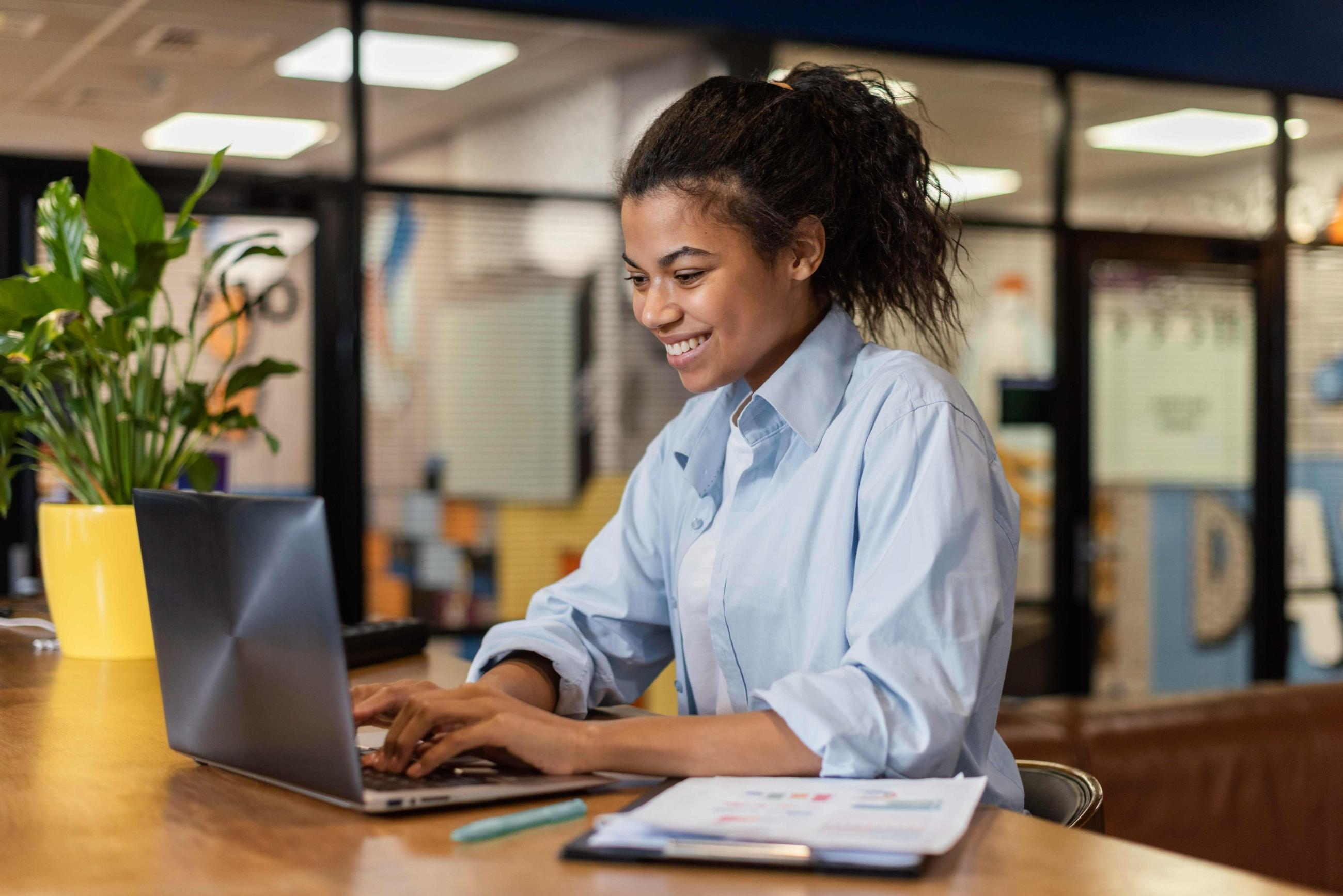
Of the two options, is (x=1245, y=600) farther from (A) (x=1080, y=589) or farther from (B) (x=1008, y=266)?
(B) (x=1008, y=266)

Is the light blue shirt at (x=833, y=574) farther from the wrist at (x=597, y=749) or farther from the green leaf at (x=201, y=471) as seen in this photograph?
the green leaf at (x=201, y=471)

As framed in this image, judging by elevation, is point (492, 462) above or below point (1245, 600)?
above

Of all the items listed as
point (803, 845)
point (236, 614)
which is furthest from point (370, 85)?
point (803, 845)

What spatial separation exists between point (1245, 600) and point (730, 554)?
4298mm

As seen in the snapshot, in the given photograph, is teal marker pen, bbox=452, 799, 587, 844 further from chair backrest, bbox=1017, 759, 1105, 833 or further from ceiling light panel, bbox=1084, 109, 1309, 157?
ceiling light panel, bbox=1084, 109, 1309, 157

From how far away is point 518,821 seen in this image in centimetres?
100

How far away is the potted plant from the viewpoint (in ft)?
6.26

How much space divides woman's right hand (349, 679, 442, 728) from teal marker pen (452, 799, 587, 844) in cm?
25

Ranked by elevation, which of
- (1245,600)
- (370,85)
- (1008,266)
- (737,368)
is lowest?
(1245,600)

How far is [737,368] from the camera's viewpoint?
1.56m

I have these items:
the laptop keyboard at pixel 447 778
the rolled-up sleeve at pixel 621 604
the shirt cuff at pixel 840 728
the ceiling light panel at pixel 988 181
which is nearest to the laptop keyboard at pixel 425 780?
the laptop keyboard at pixel 447 778

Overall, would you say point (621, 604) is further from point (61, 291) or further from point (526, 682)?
point (61, 291)

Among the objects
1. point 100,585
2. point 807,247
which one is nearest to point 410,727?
point 807,247

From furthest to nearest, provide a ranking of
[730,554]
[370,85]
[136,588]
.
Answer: [370,85] → [136,588] → [730,554]
